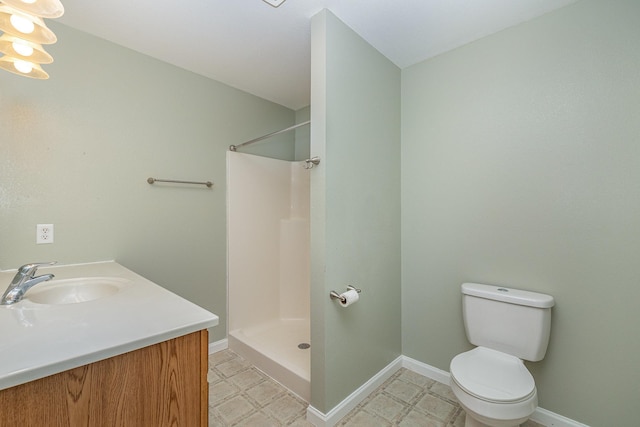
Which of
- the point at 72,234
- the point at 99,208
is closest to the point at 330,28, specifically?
the point at 99,208

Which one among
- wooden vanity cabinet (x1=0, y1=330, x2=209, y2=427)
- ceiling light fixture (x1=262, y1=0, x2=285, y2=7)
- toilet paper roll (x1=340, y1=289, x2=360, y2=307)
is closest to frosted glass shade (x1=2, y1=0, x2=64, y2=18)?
ceiling light fixture (x1=262, y1=0, x2=285, y2=7)

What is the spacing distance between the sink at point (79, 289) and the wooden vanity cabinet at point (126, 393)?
626 mm

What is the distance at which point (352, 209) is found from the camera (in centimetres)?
168

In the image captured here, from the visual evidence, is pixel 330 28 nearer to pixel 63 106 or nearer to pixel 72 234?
pixel 63 106

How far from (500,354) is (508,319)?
0.64ft

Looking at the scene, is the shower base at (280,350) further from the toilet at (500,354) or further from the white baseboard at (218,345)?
the toilet at (500,354)

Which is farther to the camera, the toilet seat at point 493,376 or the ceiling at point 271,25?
the ceiling at point 271,25

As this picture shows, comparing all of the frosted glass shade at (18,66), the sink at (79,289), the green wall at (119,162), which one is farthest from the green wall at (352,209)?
the frosted glass shade at (18,66)

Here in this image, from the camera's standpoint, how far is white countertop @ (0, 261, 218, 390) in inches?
25.2

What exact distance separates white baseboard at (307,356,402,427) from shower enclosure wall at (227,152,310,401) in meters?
0.45

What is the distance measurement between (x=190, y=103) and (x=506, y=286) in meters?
2.51

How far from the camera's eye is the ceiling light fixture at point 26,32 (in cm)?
90

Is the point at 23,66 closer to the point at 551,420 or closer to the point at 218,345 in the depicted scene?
the point at 218,345

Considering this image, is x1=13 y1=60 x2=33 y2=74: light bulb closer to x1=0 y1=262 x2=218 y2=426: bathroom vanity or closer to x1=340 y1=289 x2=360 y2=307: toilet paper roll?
x1=0 y1=262 x2=218 y2=426: bathroom vanity
